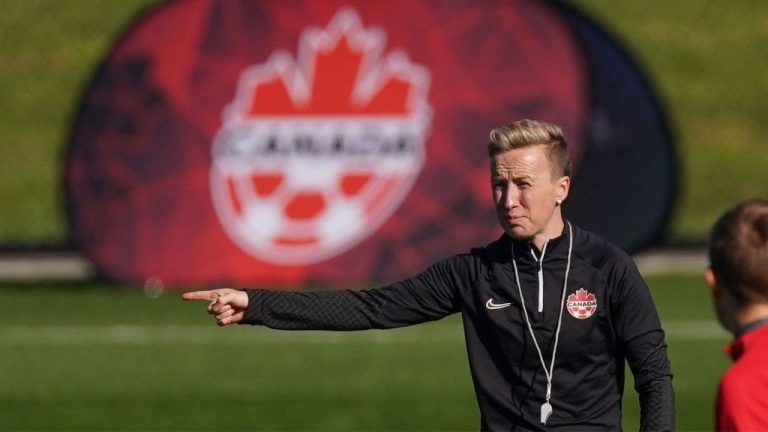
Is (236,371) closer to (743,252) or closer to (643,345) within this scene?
(643,345)

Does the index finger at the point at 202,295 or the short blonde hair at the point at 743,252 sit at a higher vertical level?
the short blonde hair at the point at 743,252

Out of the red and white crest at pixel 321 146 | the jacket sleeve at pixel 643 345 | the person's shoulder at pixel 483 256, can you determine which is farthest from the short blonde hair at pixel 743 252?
the red and white crest at pixel 321 146

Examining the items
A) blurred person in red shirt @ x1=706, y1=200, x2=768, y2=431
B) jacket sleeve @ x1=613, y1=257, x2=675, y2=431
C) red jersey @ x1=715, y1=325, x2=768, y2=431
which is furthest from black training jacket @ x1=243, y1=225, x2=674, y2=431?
red jersey @ x1=715, y1=325, x2=768, y2=431

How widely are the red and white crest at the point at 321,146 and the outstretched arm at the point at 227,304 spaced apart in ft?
34.1

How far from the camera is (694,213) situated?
2334cm

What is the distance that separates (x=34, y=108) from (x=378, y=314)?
21936mm

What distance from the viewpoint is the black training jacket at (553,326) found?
18.2ft

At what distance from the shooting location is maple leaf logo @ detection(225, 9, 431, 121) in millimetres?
16172

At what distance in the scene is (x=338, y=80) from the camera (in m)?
16.2

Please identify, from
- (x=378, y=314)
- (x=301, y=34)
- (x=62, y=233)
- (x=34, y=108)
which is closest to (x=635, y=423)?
(x=378, y=314)

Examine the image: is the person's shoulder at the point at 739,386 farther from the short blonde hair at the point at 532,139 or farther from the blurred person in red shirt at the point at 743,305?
the short blonde hair at the point at 532,139

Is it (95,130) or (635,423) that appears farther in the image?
(95,130)

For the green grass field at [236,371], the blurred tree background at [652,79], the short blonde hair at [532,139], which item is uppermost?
the short blonde hair at [532,139]

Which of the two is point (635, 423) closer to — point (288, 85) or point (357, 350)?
point (357, 350)
